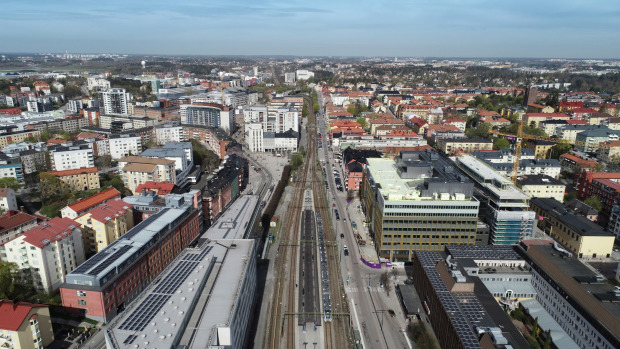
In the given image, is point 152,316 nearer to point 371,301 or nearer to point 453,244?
point 371,301

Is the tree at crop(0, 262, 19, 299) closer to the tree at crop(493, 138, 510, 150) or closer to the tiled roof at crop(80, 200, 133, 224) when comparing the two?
the tiled roof at crop(80, 200, 133, 224)

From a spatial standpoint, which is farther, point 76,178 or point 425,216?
point 76,178

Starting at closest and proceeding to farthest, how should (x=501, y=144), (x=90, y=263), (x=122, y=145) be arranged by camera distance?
(x=90, y=263), (x=122, y=145), (x=501, y=144)

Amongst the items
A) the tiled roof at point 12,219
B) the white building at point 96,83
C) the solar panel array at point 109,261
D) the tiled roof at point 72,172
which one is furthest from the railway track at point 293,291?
the white building at point 96,83

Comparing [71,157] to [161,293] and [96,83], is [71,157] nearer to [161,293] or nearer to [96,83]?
[161,293]

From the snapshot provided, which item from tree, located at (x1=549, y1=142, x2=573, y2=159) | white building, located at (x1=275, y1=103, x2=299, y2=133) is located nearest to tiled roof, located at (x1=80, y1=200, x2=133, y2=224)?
white building, located at (x1=275, y1=103, x2=299, y2=133)

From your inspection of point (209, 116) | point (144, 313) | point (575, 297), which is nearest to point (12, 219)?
point (144, 313)

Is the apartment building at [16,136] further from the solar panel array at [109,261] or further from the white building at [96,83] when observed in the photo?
the white building at [96,83]
